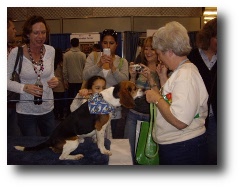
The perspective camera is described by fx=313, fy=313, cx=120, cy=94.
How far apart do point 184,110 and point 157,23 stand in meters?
0.59

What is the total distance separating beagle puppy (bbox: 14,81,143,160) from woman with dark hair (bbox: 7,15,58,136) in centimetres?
7

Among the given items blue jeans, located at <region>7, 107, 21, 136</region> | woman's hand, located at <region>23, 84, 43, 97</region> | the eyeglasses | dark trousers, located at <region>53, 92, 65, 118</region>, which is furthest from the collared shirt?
blue jeans, located at <region>7, 107, 21, 136</region>

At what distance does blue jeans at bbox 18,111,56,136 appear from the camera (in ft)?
6.08

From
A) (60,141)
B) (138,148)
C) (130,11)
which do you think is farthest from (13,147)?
(130,11)

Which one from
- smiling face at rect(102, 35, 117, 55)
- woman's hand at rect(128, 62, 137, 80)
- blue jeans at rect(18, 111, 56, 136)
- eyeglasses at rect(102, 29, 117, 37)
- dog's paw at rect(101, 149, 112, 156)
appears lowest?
dog's paw at rect(101, 149, 112, 156)

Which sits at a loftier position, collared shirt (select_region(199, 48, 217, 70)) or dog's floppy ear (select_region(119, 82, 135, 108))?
collared shirt (select_region(199, 48, 217, 70))

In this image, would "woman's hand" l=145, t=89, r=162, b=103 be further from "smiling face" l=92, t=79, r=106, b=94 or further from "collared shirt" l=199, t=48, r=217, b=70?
"collared shirt" l=199, t=48, r=217, b=70

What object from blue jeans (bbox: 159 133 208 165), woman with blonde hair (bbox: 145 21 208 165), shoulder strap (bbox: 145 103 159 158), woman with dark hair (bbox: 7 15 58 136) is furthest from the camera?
woman with dark hair (bbox: 7 15 58 136)

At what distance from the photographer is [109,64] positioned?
5.88 ft

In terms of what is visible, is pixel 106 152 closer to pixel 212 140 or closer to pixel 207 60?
pixel 212 140

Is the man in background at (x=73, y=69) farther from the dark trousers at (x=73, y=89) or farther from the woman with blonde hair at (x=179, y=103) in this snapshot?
the woman with blonde hair at (x=179, y=103)

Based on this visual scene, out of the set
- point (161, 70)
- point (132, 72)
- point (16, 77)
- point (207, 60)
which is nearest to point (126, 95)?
point (132, 72)
